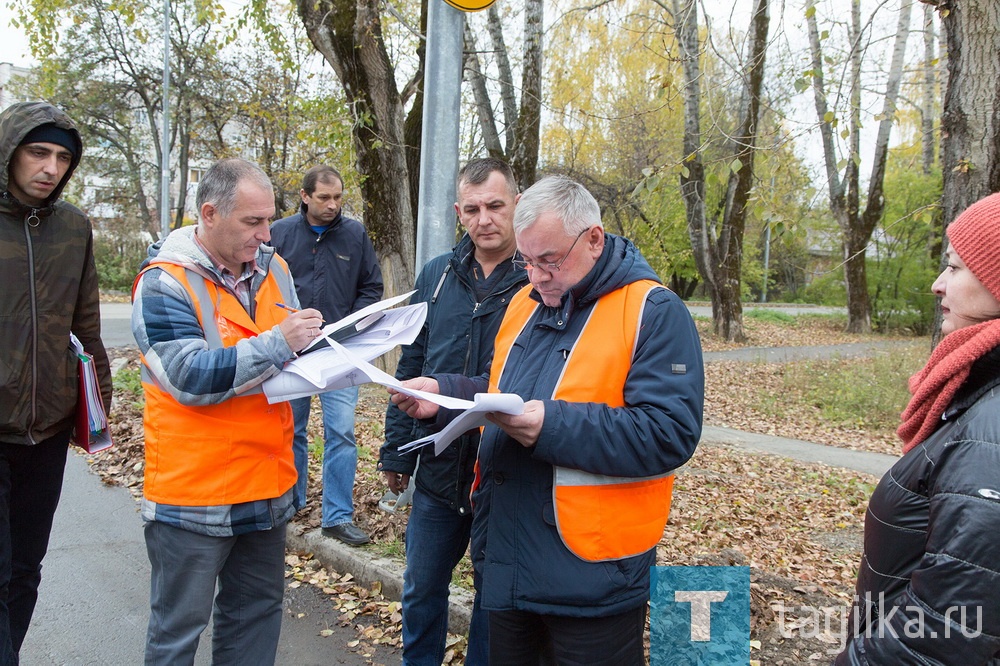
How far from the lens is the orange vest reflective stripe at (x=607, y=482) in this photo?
6.63 feet

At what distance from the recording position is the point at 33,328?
110 inches

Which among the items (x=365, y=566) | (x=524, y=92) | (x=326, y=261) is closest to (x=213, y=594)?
(x=365, y=566)

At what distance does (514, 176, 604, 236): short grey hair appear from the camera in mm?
2174

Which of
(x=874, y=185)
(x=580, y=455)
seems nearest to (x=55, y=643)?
(x=580, y=455)

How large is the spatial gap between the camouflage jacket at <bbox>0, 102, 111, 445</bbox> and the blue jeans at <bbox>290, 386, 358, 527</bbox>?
5.81ft

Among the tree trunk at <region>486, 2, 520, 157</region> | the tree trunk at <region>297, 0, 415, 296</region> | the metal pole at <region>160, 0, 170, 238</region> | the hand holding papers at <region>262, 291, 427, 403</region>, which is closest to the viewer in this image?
the hand holding papers at <region>262, 291, 427, 403</region>

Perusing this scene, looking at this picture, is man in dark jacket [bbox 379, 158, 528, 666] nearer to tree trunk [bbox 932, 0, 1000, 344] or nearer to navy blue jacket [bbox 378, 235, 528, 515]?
navy blue jacket [bbox 378, 235, 528, 515]

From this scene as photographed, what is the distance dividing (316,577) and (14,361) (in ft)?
7.81

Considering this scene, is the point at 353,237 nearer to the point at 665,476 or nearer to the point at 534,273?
the point at 534,273

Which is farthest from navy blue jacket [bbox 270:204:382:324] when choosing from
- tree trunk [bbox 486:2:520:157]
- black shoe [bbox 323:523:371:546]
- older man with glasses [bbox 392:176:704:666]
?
tree trunk [bbox 486:2:520:157]

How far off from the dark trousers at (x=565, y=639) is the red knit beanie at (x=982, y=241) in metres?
A: 1.28

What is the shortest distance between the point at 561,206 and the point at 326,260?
3125 mm

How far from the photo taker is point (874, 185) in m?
20.6

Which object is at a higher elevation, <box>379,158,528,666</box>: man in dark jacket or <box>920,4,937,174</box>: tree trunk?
<box>920,4,937,174</box>: tree trunk
